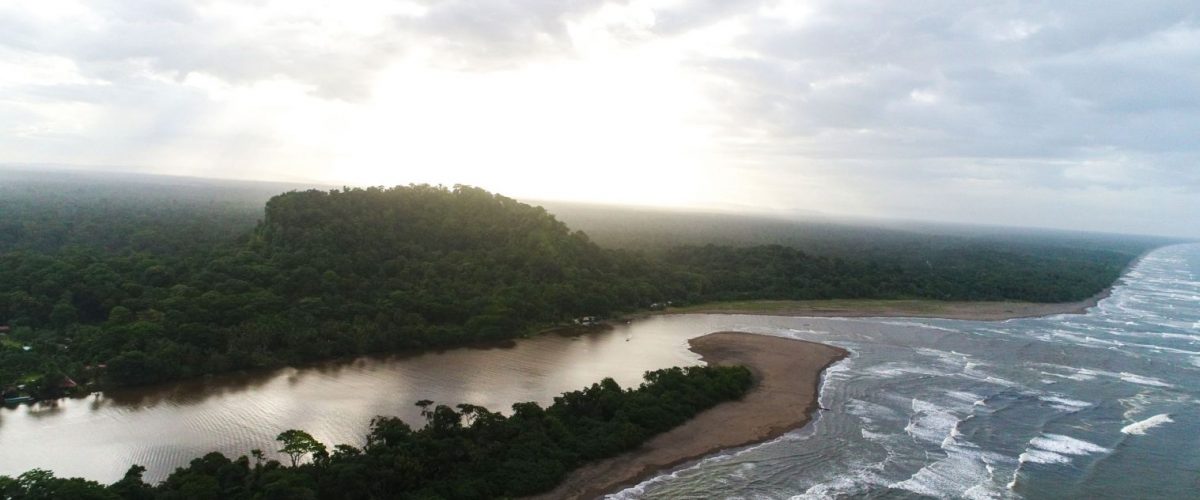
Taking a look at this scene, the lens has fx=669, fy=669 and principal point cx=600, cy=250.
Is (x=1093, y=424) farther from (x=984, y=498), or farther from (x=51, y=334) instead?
(x=51, y=334)

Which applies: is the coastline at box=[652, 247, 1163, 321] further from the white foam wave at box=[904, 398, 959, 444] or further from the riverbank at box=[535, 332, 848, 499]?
the white foam wave at box=[904, 398, 959, 444]

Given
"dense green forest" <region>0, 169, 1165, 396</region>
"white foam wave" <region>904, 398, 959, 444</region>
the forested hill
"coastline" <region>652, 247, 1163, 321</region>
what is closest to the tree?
"dense green forest" <region>0, 169, 1165, 396</region>

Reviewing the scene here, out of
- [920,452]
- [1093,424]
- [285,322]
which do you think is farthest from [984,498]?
[285,322]

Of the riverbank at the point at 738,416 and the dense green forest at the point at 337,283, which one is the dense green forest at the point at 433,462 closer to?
the riverbank at the point at 738,416

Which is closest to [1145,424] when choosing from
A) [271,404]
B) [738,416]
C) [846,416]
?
[846,416]

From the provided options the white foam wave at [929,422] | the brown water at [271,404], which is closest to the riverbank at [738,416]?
the white foam wave at [929,422]

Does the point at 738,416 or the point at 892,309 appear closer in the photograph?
the point at 738,416

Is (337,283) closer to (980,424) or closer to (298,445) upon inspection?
(298,445)
